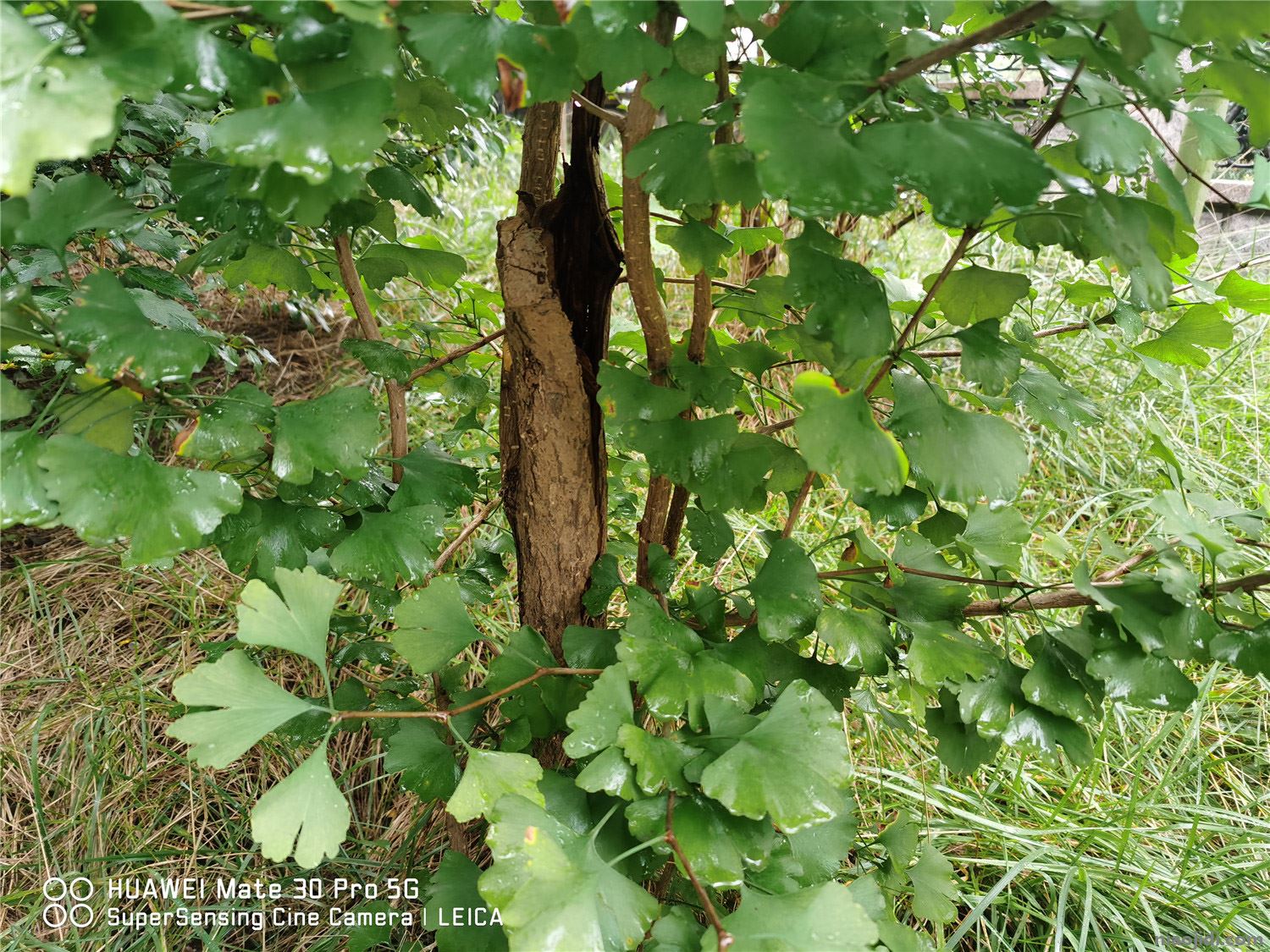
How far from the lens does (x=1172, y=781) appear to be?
48.0 inches

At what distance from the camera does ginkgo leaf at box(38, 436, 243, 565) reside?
46 cm

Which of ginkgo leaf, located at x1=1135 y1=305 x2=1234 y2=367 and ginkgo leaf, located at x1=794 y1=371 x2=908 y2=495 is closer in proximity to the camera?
ginkgo leaf, located at x1=794 y1=371 x2=908 y2=495

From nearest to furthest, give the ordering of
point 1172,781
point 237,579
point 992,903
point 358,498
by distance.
→ point 358,498 → point 992,903 → point 1172,781 → point 237,579

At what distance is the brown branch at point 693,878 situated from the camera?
466 mm

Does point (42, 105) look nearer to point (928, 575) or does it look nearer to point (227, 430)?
point (227, 430)

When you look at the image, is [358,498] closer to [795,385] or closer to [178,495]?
[178,495]

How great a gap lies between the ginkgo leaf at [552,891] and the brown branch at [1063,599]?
0.37m

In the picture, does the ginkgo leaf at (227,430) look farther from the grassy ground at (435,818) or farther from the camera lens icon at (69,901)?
the camera lens icon at (69,901)

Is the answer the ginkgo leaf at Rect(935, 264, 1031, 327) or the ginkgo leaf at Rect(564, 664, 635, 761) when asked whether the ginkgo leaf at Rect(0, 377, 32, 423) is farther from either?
the ginkgo leaf at Rect(935, 264, 1031, 327)

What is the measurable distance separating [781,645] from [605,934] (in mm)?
309

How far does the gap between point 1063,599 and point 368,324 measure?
2.19 ft

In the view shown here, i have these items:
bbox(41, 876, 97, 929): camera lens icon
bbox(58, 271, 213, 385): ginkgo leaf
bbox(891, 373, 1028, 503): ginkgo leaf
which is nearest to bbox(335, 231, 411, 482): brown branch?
bbox(58, 271, 213, 385): ginkgo leaf

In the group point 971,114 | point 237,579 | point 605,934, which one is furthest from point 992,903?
point 237,579

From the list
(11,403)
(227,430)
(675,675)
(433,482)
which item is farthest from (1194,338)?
(11,403)
